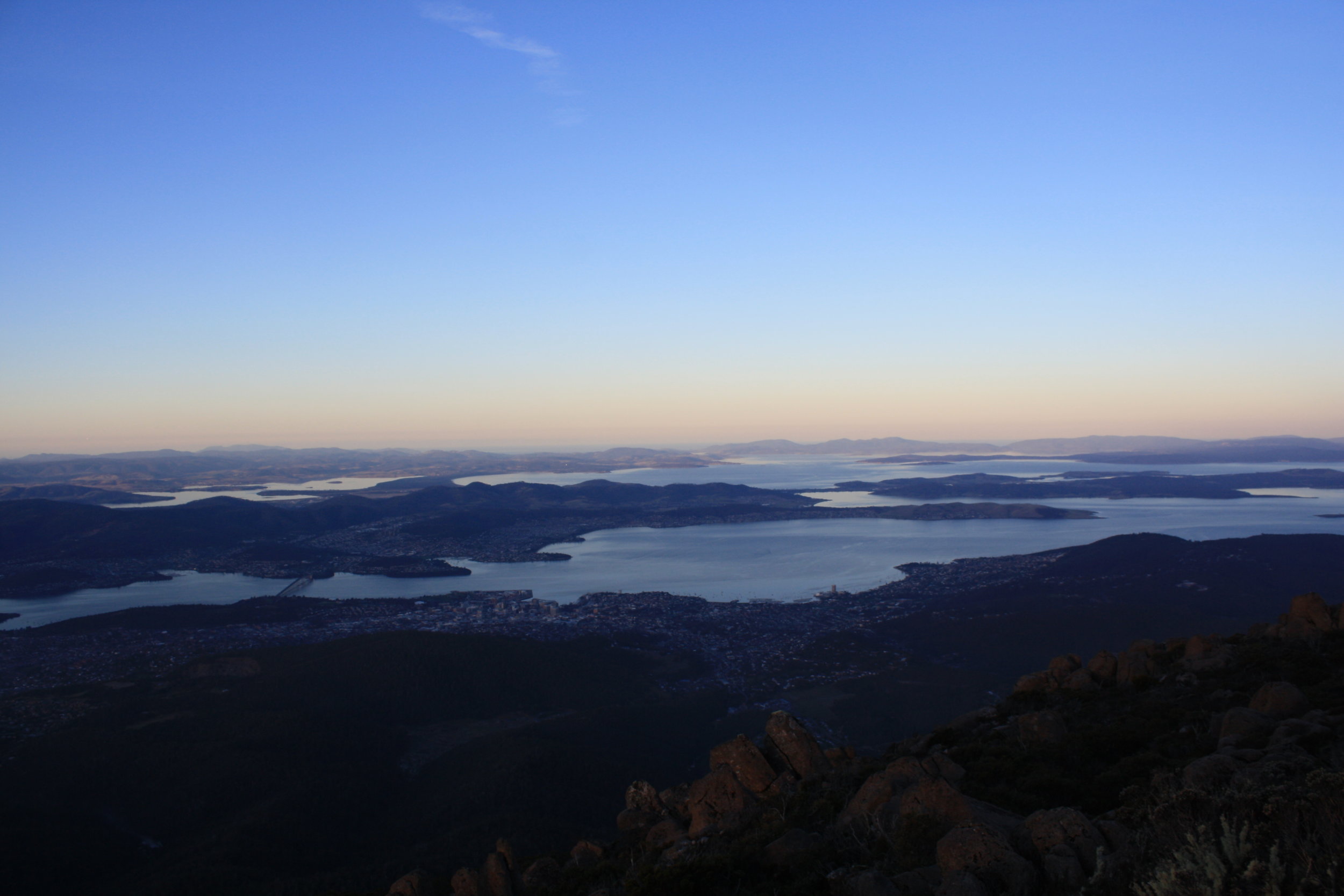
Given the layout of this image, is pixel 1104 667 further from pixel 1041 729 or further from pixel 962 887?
pixel 962 887

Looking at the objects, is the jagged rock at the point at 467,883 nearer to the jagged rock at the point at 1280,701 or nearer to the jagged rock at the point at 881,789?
the jagged rock at the point at 881,789

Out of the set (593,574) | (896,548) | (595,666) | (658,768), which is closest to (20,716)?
(595,666)

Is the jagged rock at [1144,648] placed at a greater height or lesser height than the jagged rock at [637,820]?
greater

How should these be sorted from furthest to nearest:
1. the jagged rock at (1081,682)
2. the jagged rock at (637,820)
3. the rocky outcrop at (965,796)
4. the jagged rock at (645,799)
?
the jagged rock at (1081,682) → the jagged rock at (645,799) → the jagged rock at (637,820) → the rocky outcrop at (965,796)

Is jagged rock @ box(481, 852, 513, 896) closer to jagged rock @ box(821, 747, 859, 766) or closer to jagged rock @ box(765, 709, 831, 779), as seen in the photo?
jagged rock @ box(765, 709, 831, 779)

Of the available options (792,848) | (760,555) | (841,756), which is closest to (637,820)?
(841,756)

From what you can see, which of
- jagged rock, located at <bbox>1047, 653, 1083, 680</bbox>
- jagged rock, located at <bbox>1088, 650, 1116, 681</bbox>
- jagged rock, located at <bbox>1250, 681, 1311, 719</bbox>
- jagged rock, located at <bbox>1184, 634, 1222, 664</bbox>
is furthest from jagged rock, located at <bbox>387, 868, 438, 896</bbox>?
jagged rock, located at <bbox>1184, 634, 1222, 664</bbox>

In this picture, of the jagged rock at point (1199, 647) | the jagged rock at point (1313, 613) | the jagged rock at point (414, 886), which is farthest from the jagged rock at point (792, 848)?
the jagged rock at point (1313, 613)
